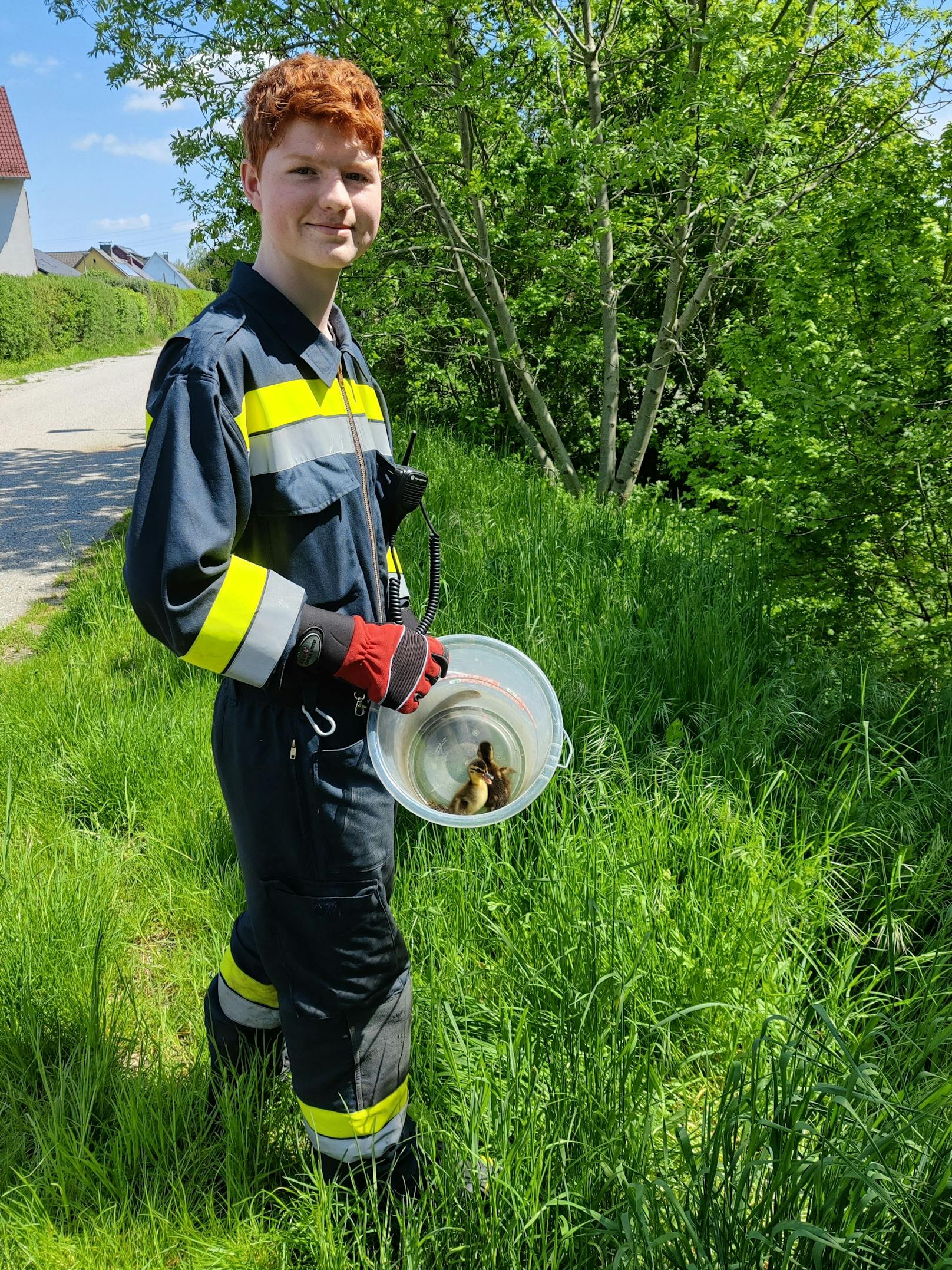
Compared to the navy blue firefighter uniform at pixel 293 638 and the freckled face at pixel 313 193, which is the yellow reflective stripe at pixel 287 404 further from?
the freckled face at pixel 313 193

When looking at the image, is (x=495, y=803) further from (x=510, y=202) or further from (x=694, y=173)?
(x=510, y=202)

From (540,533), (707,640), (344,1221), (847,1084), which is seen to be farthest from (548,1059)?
(540,533)

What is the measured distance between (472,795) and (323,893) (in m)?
0.42

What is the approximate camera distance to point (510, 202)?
7.82 m

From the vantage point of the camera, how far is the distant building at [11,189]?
36.6m

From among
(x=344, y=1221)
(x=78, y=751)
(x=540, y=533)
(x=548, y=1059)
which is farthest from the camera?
(x=540, y=533)

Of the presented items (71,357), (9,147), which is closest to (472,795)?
(71,357)

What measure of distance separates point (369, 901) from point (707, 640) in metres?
2.00

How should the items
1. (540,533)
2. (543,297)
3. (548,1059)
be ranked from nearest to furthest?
(548,1059)
(540,533)
(543,297)

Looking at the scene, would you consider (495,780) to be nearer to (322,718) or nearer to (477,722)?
(477,722)

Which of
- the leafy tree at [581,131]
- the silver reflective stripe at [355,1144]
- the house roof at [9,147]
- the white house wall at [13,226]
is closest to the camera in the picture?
the silver reflective stripe at [355,1144]

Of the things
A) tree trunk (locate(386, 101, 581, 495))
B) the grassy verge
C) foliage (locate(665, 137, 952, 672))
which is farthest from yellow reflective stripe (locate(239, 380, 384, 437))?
the grassy verge

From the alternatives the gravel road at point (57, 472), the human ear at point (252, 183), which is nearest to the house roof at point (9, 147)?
the gravel road at point (57, 472)

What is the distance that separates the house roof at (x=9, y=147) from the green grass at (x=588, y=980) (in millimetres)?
41534
